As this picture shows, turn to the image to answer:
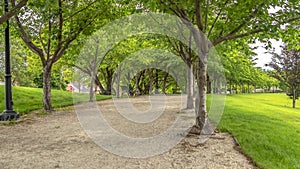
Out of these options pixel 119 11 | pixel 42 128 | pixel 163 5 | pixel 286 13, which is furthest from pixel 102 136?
pixel 119 11

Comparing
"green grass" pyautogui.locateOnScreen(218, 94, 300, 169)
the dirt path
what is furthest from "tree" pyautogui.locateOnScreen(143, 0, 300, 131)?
the dirt path

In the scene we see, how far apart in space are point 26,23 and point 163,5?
7.64 m

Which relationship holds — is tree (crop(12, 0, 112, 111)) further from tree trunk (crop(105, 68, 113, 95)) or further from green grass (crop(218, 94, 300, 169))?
tree trunk (crop(105, 68, 113, 95))

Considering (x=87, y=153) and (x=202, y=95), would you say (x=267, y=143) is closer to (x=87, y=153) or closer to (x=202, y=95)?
(x=202, y=95)

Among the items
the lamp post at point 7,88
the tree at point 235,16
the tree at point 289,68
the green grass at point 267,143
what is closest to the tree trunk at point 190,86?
the green grass at point 267,143

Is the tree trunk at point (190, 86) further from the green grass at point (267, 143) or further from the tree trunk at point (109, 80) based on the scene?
the tree trunk at point (109, 80)

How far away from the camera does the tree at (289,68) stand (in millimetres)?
18750

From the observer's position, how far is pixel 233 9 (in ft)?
21.9

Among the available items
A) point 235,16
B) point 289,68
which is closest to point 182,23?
point 235,16

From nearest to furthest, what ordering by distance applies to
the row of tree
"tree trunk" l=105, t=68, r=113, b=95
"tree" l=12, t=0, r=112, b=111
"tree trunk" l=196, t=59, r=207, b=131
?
the row of tree
"tree trunk" l=196, t=59, r=207, b=131
"tree" l=12, t=0, r=112, b=111
"tree trunk" l=105, t=68, r=113, b=95

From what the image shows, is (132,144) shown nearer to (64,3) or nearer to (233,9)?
(233,9)

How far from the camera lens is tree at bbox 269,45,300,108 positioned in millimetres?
18750

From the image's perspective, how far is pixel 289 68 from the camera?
19.1 meters

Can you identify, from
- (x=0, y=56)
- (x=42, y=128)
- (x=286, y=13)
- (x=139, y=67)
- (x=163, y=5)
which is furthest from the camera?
(x=0, y=56)
